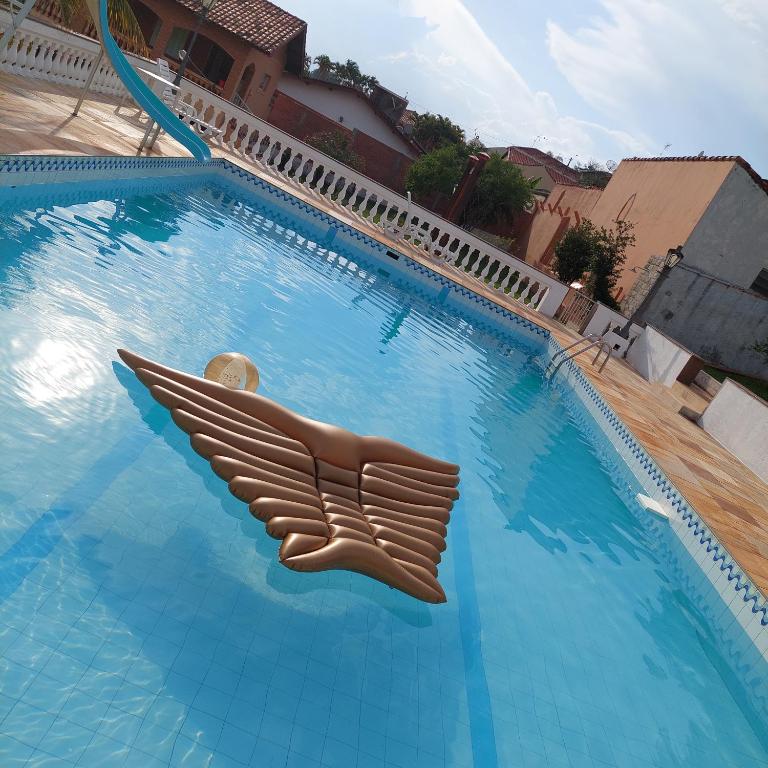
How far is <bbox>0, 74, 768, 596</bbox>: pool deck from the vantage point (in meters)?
7.70

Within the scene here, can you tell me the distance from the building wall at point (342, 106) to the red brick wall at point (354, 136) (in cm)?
73

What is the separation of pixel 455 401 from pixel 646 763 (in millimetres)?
5211

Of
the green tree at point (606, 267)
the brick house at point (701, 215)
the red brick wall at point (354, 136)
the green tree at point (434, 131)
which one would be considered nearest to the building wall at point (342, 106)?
the red brick wall at point (354, 136)

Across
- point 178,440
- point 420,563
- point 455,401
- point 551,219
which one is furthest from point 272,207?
point 551,219

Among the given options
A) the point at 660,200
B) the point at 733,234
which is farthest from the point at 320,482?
the point at 660,200

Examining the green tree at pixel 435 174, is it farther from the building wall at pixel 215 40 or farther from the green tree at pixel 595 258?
the green tree at pixel 595 258

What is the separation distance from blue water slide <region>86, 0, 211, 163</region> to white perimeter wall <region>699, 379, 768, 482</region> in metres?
9.58

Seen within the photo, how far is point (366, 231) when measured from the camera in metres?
15.5

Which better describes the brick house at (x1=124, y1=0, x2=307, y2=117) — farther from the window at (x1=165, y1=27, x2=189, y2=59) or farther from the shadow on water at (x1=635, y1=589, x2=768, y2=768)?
the shadow on water at (x1=635, y1=589, x2=768, y2=768)

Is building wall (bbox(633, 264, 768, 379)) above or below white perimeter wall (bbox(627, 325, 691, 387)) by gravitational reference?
above

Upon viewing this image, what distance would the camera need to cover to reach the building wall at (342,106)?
3142 centimetres

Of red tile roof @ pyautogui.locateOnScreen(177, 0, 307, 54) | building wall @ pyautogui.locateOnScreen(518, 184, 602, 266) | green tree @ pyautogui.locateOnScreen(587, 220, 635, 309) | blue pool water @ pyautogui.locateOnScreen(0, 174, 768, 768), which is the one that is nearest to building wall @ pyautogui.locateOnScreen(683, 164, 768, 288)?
green tree @ pyautogui.locateOnScreen(587, 220, 635, 309)

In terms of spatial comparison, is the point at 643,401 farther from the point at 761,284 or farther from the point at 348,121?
the point at 348,121

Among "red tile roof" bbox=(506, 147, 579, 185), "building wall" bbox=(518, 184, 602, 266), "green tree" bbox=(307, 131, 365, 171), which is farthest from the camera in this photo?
"red tile roof" bbox=(506, 147, 579, 185)
